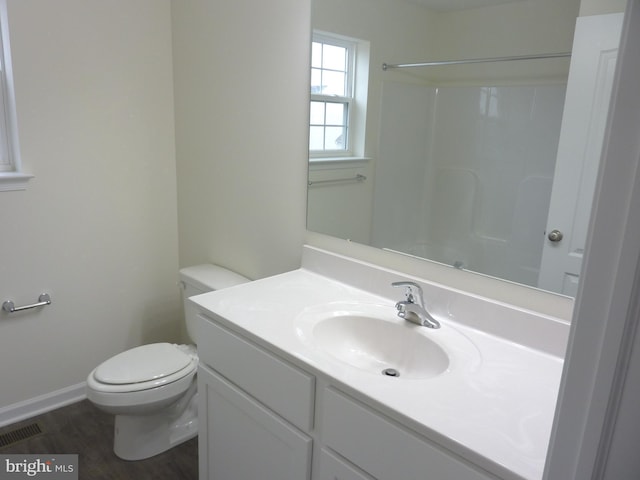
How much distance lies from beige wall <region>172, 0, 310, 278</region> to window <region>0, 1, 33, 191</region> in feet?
2.39

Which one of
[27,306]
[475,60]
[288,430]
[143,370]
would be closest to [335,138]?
[475,60]

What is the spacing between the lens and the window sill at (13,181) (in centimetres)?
199

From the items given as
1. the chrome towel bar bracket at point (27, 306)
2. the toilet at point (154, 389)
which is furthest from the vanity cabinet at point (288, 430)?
the chrome towel bar bracket at point (27, 306)

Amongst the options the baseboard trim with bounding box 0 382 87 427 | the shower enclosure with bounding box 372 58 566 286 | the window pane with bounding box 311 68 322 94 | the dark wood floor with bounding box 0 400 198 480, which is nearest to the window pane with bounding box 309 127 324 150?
the window pane with bounding box 311 68 322 94

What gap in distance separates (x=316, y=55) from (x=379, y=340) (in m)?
1.06

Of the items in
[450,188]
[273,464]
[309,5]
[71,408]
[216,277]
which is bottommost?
[71,408]

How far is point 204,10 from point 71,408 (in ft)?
6.61

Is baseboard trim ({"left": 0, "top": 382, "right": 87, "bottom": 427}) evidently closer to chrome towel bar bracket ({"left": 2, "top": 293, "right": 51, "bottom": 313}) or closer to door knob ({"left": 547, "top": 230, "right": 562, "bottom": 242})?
chrome towel bar bracket ({"left": 2, "top": 293, "right": 51, "bottom": 313})

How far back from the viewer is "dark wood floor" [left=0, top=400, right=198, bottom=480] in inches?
76.4

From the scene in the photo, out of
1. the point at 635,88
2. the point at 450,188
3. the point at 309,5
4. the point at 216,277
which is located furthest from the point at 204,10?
the point at 635,88

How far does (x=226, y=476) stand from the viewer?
1.52 metres

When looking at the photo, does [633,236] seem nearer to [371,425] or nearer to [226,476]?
[371,425]

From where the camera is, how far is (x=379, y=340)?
4.73ft

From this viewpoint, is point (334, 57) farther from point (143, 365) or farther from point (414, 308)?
point (143, 365)
